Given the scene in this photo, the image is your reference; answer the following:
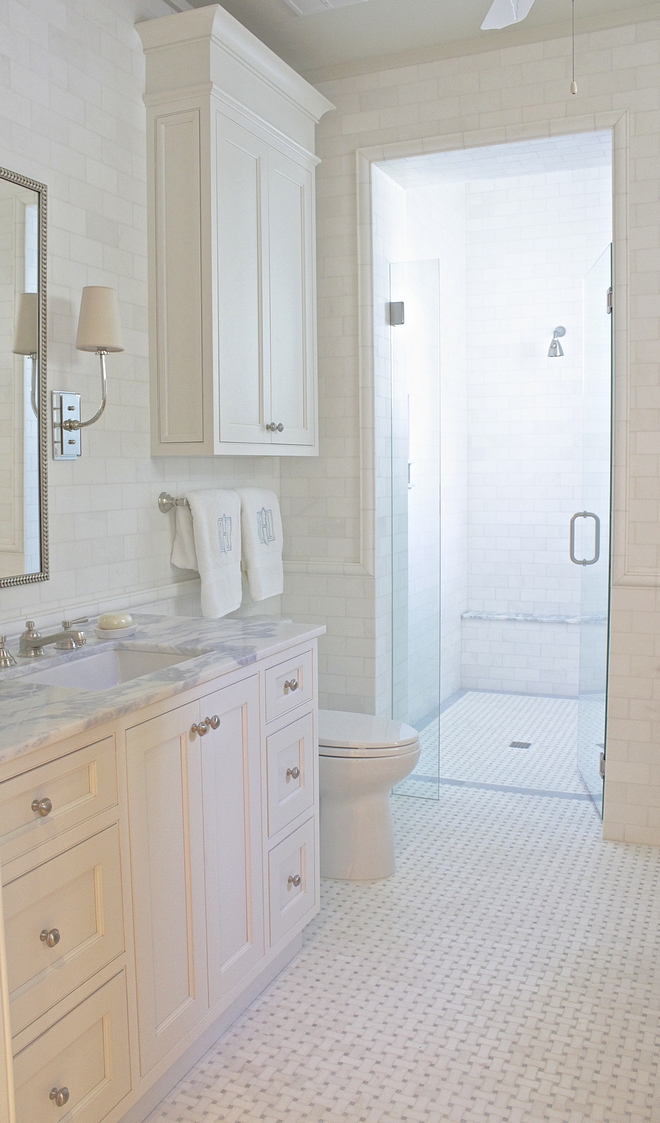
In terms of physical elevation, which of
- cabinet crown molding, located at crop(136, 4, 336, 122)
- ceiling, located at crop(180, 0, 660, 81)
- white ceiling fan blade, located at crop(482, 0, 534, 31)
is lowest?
white ceiling fan blade, located at crop(482, 0, 534, 31)

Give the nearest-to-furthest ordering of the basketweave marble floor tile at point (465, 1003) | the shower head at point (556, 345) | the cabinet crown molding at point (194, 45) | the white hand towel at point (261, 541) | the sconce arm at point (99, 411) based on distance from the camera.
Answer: the basketweave marble floor tile at point (465, 1003) < the sconce arm at point (99, 411) < the cabinet crown molding at point (194, 45) < the white hand towel at point (261, 541) < the shower head at point (556, 345)

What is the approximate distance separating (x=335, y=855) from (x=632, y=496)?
157 centimetres

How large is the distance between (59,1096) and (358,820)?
150 centimetres

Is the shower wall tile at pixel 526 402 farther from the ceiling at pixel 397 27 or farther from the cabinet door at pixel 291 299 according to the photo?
the cabinet door at pixel 291 299

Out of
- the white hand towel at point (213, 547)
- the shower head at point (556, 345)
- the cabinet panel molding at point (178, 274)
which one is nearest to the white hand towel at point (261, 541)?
the white hand towel at point (213, 547)

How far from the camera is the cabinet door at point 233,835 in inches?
79.4

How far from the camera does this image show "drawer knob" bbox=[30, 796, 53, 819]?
1479mm

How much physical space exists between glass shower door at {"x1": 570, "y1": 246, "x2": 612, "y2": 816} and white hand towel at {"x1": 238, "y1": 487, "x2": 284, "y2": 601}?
1.16 meters

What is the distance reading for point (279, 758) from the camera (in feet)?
7.77

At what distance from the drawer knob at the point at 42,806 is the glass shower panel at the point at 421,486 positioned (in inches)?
88.8

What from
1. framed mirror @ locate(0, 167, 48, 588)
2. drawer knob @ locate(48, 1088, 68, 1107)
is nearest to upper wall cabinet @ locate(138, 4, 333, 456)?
framed mirror @ locate(0, 167, 48, 588)

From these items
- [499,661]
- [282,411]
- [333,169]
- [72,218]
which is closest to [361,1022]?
[282,411]

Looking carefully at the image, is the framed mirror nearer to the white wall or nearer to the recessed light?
the white wall

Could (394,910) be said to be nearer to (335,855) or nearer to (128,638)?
(335,855)
